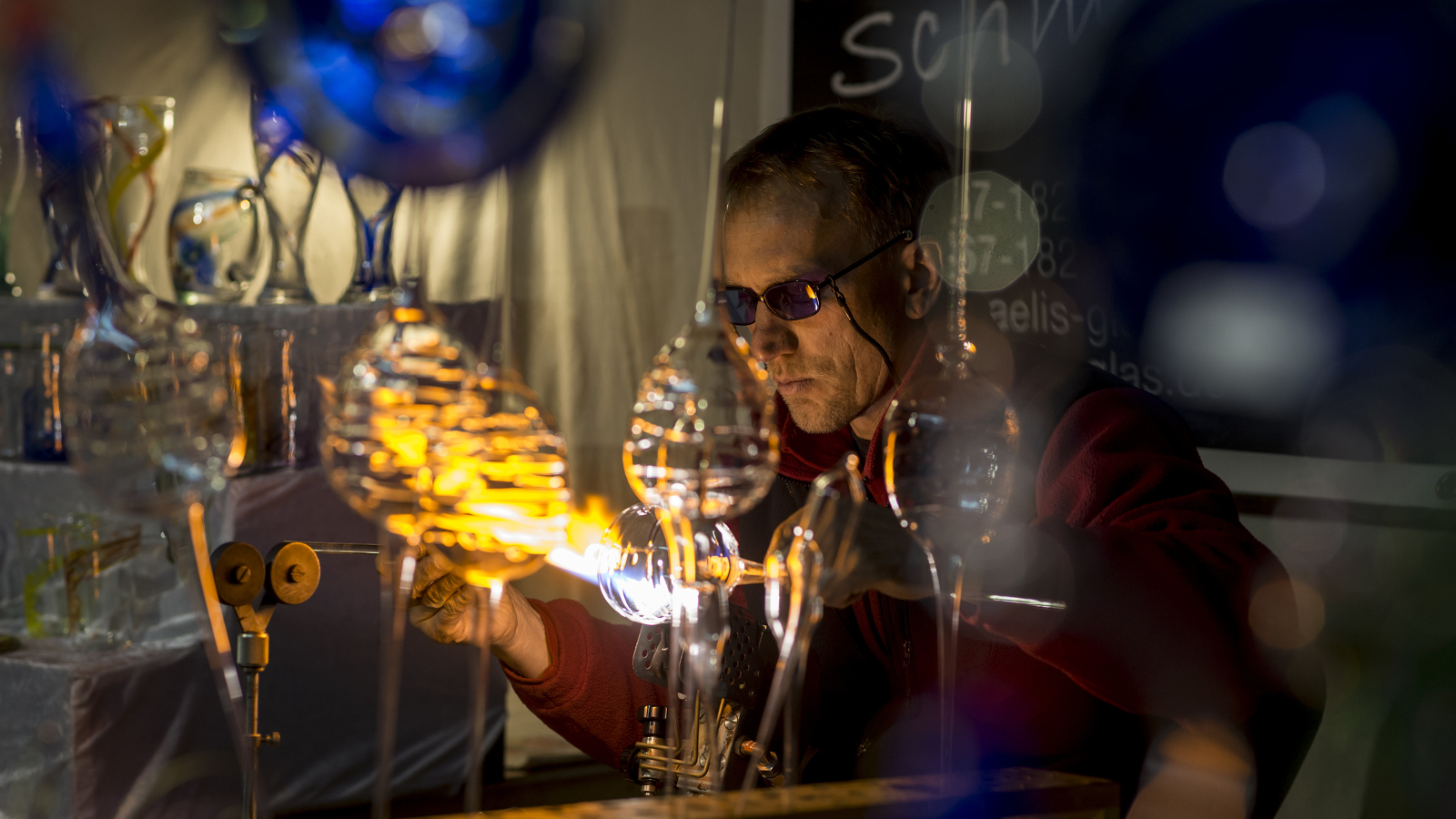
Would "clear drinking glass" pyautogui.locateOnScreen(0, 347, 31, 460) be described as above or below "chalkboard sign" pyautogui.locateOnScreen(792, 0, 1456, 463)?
below

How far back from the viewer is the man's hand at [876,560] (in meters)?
0.63

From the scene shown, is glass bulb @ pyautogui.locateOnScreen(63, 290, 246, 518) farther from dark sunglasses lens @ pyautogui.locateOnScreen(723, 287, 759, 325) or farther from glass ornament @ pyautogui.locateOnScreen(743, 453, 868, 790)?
dark sunglasses lens @ pyautogui.locateOnScreen(723, 287, 759, 325)

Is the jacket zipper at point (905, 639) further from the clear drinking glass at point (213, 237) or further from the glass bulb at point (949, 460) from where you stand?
the clear drinking glass at point (213, 237)

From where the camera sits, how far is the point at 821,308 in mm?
1333

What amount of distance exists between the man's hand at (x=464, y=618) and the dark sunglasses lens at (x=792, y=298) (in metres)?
0.41

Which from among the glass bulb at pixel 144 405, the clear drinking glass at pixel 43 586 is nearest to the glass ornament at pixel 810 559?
the glass bulb at pixel 144 405

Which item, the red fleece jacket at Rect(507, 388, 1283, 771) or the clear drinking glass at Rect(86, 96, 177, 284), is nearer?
Result: the red fleece jacket at Rect(507, 388, 1283, 771)

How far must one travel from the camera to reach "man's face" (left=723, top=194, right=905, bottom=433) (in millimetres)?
1268

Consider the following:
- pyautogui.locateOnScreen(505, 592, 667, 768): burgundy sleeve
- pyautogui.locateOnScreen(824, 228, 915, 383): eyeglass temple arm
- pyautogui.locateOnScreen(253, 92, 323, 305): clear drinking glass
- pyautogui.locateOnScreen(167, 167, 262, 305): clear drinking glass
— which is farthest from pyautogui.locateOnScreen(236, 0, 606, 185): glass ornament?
pyautogui.locateOnScreen(505, 592, 667, 768): burgundy sleeve

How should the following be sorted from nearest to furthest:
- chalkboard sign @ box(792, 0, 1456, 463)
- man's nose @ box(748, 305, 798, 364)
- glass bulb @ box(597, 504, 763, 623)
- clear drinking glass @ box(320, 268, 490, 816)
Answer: clear drinking glass @ box(320, 268, 490, 816), glass bulb @ box(597, 504, 763, 623), man's nose @ box(748, 305, 798, 364), chalkboard sign @ box(792, 0, 1456, 463)

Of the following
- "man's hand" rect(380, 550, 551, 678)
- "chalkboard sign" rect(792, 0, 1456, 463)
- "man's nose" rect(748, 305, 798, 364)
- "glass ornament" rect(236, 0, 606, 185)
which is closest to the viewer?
"man's hand" rect(380, 550, 551, 678)

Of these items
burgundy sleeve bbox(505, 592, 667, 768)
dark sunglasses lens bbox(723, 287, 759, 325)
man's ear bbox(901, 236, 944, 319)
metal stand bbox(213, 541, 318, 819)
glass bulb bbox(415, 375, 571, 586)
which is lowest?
burgundy sleeve bbox(505, 592, 667, 768)

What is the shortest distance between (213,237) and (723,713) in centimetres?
68

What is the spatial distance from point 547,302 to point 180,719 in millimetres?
1095
